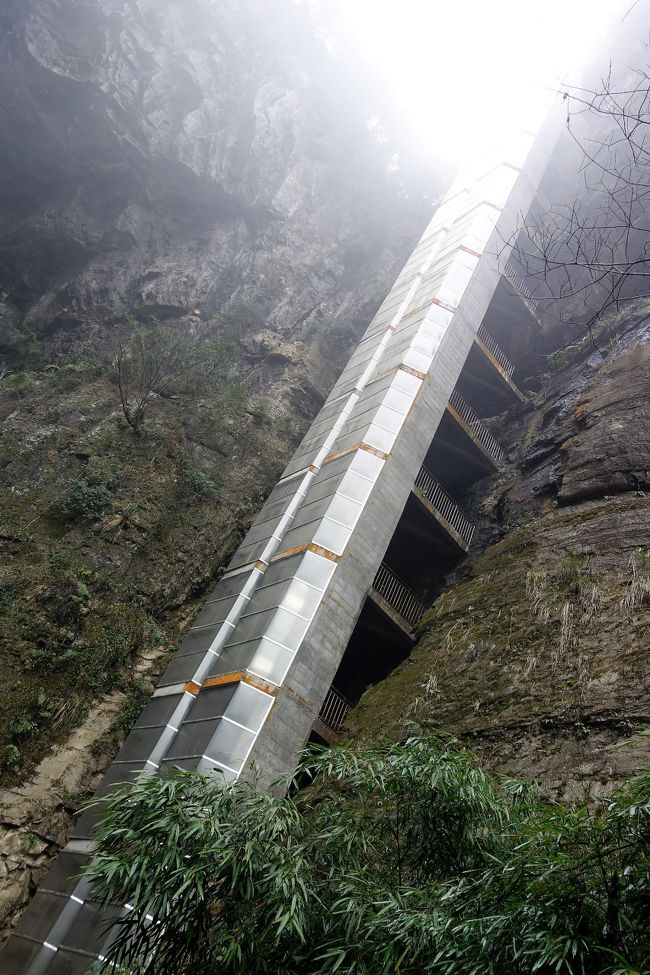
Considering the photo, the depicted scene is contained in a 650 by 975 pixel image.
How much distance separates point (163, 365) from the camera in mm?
19641

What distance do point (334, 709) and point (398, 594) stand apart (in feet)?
9.71

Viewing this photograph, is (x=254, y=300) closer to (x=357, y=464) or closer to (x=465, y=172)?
(x=465, y=172)

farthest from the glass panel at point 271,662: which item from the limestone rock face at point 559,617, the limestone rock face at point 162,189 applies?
the limestone rock face at point 162,189

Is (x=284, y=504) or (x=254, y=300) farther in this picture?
(x=254, y=300)

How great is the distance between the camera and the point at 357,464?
1474cm

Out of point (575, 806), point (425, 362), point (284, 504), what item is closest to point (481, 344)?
point (425, 362)

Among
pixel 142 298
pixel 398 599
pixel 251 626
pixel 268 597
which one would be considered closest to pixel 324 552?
pixel 268 597

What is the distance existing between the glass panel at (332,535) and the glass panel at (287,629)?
1674 millimetres

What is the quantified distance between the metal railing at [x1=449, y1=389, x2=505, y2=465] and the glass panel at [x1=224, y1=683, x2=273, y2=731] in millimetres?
9171

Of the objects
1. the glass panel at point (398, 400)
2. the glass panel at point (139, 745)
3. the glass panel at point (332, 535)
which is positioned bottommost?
the glass panel at point (139, 745)

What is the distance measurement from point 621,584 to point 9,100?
25.9 meters

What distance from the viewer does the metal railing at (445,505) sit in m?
15.8

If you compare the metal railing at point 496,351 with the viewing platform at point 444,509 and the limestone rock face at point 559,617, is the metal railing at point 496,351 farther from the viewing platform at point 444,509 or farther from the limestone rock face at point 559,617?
the viewing platform at point 444,509

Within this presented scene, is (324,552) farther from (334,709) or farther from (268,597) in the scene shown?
(334,709)
